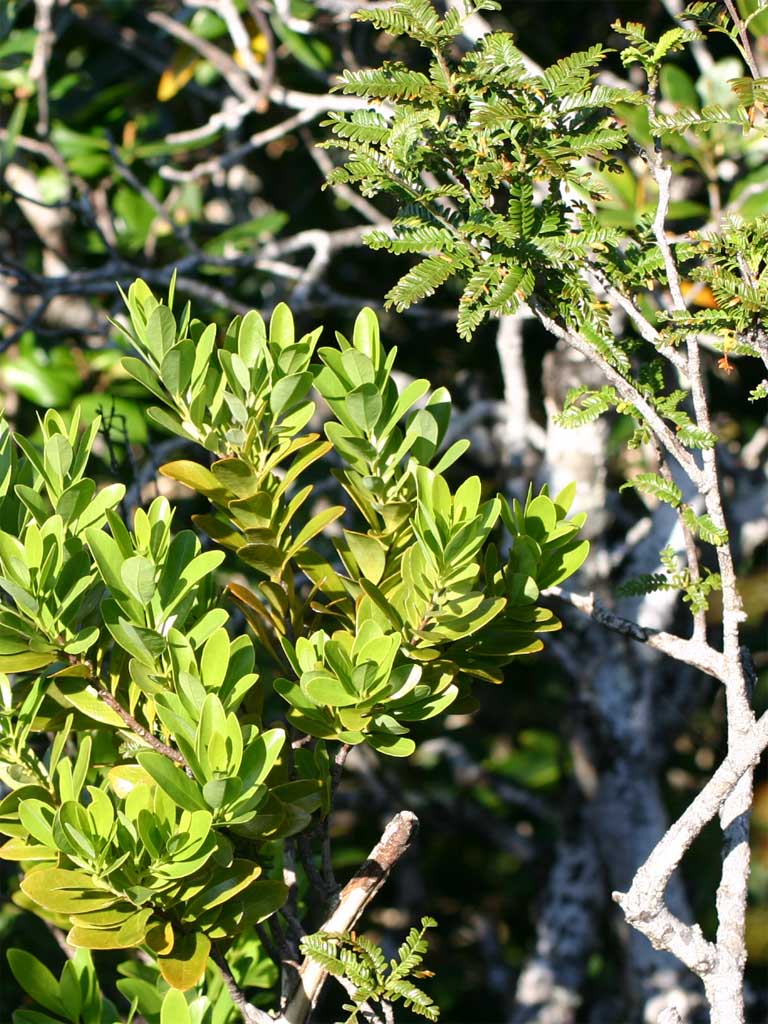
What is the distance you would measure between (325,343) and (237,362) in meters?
2.15

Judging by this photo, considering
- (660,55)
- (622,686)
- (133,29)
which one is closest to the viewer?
(660,55)

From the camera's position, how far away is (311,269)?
8.06 feet

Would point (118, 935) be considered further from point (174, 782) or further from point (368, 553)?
point (368, 553)

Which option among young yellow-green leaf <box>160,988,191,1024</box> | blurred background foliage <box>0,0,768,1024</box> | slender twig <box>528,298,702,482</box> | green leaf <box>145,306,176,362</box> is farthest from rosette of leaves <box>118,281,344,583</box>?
blurred background foliage <box>0,0,768,1024</box>

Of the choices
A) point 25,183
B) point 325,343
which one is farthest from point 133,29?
point 325,343

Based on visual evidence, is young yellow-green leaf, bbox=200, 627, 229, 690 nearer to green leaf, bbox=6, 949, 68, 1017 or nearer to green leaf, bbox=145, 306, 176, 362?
green leaf, bbox=145, 306, 176, 362

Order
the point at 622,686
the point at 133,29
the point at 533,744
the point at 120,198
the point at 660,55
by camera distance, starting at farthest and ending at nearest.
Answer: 1. the point at 533,744
2. the point at 133,29
3. the point at 120,198
4. the point at 622,686
5. the point at 660,55

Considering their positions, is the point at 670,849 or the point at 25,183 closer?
the point at 670,849

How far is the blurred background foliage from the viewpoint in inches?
94.3

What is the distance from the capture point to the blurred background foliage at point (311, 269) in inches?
94.3

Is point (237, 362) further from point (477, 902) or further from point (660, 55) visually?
point (477, 902)

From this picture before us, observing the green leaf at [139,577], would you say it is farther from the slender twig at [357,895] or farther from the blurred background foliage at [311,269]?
the blurred background foliage at [311,269]

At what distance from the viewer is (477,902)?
12.0 feet

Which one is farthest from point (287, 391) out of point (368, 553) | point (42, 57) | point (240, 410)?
point (42, 57)
